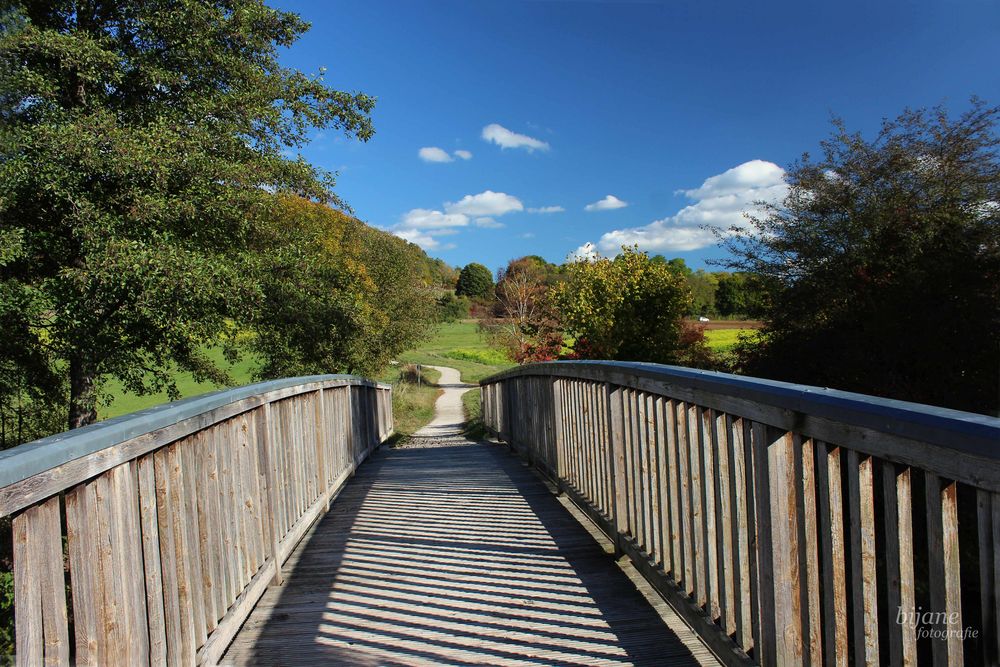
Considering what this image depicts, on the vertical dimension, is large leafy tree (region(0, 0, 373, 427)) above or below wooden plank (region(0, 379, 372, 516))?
above

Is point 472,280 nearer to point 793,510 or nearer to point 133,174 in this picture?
point 133,174

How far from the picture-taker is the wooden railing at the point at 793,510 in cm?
126

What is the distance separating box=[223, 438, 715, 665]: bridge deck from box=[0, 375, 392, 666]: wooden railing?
0.25 meters

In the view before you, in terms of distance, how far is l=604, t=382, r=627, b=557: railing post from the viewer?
11.3 ft

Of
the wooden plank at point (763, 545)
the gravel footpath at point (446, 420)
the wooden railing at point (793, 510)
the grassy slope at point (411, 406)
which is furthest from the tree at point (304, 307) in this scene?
the wooden plank at point (763, 545)

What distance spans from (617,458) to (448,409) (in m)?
24.2

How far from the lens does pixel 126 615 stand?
173cm

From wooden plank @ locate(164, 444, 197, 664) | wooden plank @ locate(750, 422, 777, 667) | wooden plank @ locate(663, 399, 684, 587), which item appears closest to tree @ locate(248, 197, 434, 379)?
wooden plank @ locate(164, 444, 197, 664)

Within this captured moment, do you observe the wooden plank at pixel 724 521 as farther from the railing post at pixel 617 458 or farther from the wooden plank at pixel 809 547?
the railing post at pixel 617 458

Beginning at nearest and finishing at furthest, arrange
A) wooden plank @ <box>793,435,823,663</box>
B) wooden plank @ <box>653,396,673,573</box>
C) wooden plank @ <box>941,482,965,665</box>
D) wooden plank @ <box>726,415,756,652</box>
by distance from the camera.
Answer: wooden plank @ <box>941,482,965,665</box> → wooden plank @ <box>793,435,823,663</box> → wooden plank @ <box>726,415,756,652</box> → wooden plank @ <box>653,396,673,573</box>

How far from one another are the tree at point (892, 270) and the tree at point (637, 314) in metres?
2.65

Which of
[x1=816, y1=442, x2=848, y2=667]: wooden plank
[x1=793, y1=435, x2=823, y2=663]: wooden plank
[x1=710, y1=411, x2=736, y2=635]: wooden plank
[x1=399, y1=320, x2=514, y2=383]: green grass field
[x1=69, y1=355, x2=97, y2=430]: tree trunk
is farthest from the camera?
[x1=399, y1=320, x2=514, y2=383]: green grass field

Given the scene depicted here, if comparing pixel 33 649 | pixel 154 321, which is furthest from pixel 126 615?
pixel 154 321

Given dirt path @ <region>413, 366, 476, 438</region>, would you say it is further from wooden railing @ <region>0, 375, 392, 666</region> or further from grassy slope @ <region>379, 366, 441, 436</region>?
wooden railing @ <region>0, 375, 392, 666</region>
